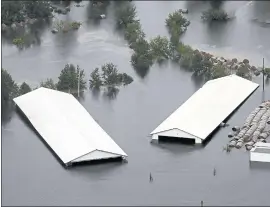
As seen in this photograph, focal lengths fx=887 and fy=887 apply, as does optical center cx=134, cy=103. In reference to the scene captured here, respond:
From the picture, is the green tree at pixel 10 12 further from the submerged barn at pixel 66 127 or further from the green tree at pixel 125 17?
the submerged barn at pixel 66 127

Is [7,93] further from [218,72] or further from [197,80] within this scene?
[218,72]

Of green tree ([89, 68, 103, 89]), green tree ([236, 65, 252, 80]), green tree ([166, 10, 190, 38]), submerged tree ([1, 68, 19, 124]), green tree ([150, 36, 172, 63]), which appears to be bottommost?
submerged tree ([1, 68, 19, 124])

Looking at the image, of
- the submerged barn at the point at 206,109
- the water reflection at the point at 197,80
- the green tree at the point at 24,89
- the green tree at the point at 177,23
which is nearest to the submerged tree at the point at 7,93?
the green tree at the point at 24,89

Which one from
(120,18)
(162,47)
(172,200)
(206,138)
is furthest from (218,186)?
(120,18)

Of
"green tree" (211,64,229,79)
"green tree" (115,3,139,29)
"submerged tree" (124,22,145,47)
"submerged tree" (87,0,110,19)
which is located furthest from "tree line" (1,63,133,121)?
"submerged tree" (87,0,110,19)

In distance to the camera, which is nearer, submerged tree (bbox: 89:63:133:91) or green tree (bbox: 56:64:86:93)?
green tree (bbox: 56:64:86:93)

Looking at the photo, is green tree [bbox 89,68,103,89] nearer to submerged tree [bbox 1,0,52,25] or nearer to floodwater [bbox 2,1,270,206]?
floodwater [bbox 2,1,270,206]

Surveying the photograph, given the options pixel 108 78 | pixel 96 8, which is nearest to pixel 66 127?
pixel 108 78
